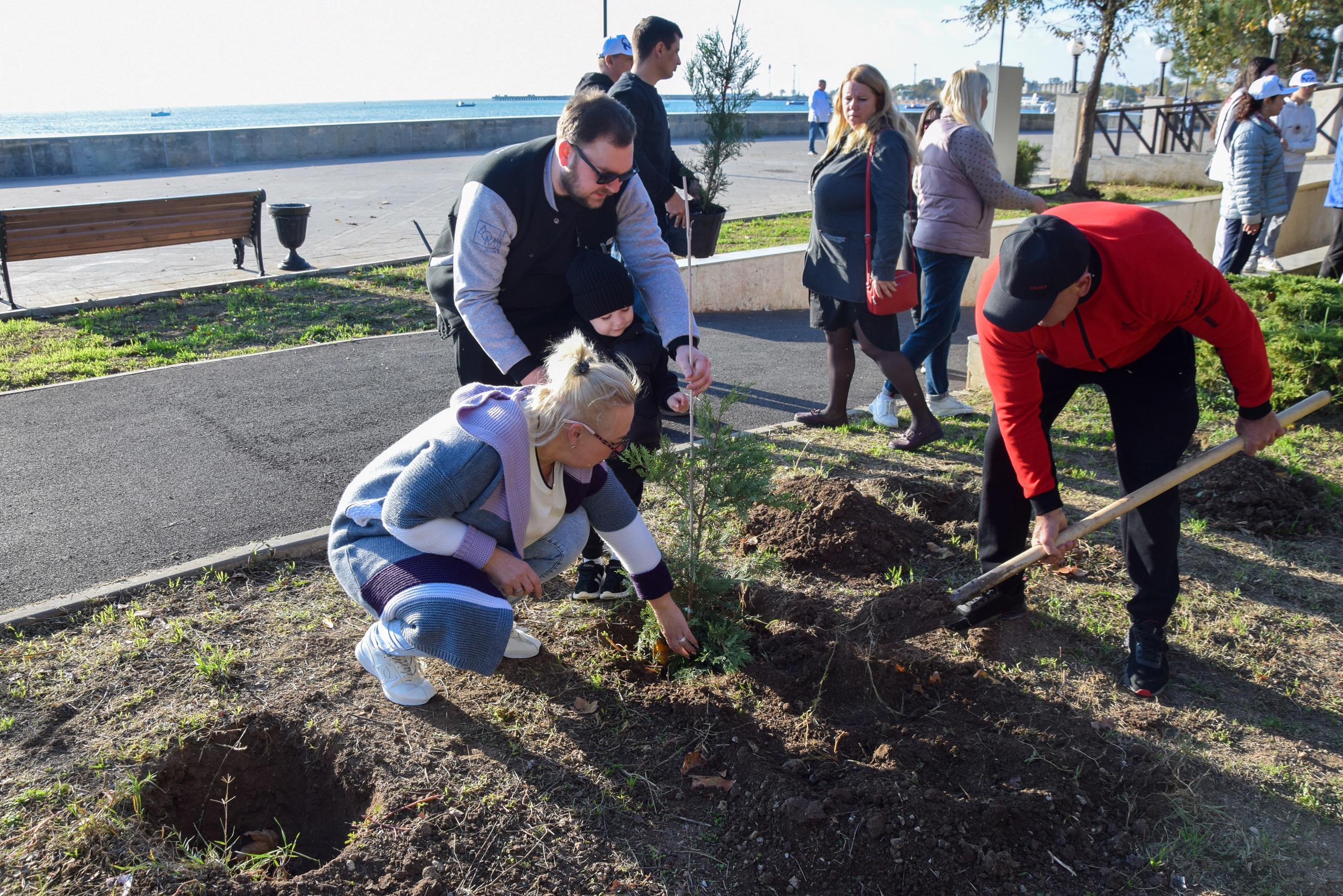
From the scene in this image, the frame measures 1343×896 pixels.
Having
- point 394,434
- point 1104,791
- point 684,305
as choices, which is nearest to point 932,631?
point 1104,791

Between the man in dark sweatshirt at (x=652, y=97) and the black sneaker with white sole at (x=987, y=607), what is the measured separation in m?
3.10

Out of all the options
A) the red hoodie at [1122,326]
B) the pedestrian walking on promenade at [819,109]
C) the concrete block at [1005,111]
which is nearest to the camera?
the red hoodie at [1122,326]

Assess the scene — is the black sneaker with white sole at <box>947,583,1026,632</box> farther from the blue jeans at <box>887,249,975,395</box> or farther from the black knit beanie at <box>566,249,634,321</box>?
the blue jeans at <box>887,249,975,395</box>

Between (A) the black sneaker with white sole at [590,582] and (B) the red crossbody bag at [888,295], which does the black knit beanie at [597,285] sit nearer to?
(A) the black sneaker with white sole at [590,582]

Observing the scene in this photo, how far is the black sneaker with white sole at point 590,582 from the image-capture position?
3.59m

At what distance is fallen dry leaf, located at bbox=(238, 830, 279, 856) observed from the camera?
2.59 m

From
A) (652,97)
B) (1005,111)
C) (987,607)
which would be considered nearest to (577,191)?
(987,607)

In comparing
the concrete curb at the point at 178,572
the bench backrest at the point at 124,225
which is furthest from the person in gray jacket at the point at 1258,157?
the bench backrest at the point at 124,225

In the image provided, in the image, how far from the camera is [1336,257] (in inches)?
320

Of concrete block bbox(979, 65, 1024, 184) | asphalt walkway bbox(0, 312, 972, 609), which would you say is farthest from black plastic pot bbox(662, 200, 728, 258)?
concrete block bbox(979, 65, 1024, 184)

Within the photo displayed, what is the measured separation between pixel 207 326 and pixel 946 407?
5934 millimetres

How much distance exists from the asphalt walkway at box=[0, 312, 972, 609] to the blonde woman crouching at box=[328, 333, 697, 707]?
70.5 inches

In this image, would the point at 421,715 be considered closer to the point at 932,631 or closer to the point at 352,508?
the point at 352,508

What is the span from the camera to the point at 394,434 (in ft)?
17.8
